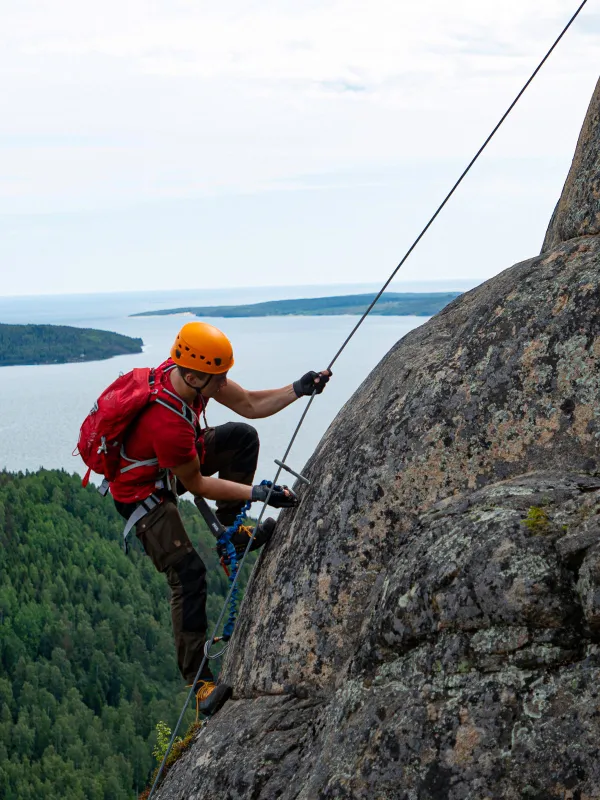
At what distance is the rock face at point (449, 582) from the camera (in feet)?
16.5

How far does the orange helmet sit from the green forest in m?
88.5

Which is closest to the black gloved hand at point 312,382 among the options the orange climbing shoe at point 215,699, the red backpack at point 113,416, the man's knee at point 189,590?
→ the red backpack at point 113,416

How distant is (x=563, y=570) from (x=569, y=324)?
7.25 feet

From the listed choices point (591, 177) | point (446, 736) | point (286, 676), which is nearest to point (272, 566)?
point (286, 676)

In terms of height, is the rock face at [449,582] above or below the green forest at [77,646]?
above

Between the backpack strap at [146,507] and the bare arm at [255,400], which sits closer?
the backpack strap at [146,507]

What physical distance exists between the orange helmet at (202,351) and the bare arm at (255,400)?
866 millimetres

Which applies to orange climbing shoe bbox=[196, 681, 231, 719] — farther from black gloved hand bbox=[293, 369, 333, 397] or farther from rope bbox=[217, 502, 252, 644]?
black gloved hand bbox=[293, 369, 333, 397]

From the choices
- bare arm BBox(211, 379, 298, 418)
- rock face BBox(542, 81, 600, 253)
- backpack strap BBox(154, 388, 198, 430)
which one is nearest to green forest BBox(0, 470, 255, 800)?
bare arm BBox(211, 379, 298, 418)

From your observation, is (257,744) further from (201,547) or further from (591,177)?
(201,547)

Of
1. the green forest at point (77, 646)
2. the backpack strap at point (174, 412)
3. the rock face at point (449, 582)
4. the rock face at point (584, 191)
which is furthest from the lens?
the green forest at point (77, 646)

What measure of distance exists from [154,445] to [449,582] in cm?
325

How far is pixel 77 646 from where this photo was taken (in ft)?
381

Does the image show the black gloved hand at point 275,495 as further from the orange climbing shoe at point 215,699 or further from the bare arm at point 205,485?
the orange climbing shoe at point 215,699
